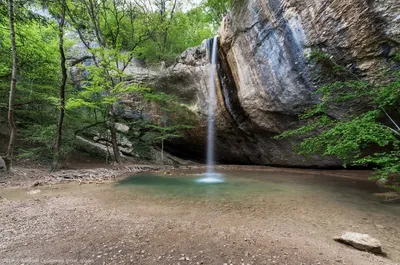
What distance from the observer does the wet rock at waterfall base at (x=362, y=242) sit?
281 centimetres

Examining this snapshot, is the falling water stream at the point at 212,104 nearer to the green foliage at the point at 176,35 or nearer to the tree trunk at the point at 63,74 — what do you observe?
the green foliage at the point at 176,35

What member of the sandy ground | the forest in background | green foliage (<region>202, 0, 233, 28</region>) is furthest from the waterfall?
the sandy ground

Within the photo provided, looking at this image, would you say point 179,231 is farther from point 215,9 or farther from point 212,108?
point 215,9

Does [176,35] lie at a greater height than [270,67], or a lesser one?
greater

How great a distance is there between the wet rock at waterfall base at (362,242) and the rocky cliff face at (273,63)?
19.0 feet

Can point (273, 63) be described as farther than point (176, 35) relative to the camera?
No

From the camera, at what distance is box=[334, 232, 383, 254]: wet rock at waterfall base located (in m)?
2.81

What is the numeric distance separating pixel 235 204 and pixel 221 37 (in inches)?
374

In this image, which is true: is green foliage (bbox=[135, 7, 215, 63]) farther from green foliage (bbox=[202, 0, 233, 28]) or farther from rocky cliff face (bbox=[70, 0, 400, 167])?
rocky cliff face (bbox=[70, 0, 400, 167])

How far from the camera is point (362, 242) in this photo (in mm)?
2885

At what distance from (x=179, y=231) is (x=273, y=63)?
824 cm

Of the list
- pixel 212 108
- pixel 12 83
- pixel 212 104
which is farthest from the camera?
pixel 212 108

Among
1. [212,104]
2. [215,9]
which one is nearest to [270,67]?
[212,104]

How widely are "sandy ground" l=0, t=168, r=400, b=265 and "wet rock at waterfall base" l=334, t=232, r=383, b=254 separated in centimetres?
11
